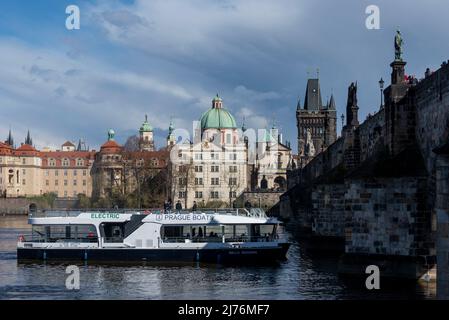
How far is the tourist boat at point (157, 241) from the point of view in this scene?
187ft

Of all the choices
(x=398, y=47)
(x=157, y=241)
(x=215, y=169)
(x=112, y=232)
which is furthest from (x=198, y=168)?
(x=398, y=47)

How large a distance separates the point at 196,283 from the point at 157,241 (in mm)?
13482

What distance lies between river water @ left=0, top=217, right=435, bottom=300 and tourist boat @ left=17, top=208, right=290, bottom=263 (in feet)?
5.88

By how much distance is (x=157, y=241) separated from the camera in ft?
190

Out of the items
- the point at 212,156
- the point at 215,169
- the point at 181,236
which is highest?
the point at 212,156

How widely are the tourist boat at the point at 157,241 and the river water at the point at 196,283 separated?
179 cm

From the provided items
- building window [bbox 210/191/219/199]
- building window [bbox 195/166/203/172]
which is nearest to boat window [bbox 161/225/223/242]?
building window [bbox 195/166/203/172]

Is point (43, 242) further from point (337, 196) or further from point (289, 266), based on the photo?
point (337, 196)

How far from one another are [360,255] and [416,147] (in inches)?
243

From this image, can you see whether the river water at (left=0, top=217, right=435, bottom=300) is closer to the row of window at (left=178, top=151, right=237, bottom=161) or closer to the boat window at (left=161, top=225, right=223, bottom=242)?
the boat window at (left=161, top=225, right=223, bottom=242)

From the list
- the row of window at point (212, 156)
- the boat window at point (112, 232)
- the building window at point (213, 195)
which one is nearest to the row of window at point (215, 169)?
the row of window at point (212, 156)

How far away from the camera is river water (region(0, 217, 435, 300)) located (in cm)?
3891

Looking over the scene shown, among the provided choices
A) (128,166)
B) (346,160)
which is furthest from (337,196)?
(128,166)

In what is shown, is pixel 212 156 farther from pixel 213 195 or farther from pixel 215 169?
pixel 213 195
